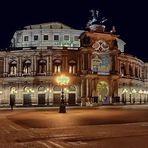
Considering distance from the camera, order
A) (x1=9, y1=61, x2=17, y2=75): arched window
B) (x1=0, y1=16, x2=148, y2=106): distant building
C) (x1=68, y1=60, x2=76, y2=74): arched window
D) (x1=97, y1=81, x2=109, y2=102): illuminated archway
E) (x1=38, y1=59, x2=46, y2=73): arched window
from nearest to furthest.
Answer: (x1=0, y1=16, x2=148, y2=106): distant building
(x1=38, y1=59, x2=46, y2=73): arched window
(x1=68, y1=60, x2=76, y2=74): arched window
(x1=9, y1=61, x2=17, y2=75): arched window
(x1=97, y1=81, x2=109, y2=102): illuminated archway

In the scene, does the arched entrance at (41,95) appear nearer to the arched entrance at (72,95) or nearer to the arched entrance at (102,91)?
the arched entrance at (72,95)

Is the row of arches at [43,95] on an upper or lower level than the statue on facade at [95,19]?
lower

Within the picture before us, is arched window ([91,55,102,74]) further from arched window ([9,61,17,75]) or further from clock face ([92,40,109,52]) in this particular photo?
arched window ([9,61,17,75])

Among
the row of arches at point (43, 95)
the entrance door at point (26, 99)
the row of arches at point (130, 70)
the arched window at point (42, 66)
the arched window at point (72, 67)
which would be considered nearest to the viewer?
the row of arches at point (43, 95)

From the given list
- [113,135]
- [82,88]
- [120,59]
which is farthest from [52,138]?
[120,59]

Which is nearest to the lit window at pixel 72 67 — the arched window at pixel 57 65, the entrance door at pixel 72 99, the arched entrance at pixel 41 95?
the arched window at pixel 57 65

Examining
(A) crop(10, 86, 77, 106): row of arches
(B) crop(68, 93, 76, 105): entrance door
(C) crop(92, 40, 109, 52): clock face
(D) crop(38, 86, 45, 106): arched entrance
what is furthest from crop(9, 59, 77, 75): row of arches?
(C) crop(92, 40, 109, 52): clock face

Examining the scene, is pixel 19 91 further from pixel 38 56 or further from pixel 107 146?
pixel 107 146


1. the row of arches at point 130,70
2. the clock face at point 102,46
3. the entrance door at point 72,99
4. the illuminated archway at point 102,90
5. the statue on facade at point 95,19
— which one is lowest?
the entrance door at point 72,99

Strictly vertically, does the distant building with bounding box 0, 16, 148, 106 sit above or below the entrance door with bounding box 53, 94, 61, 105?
above

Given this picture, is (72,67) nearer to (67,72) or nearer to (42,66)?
(67,72)

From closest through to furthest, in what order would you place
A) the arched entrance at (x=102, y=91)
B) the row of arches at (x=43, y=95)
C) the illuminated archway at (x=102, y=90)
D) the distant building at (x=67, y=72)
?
the row of arches at (x=43, y=95)
the distant building at (x=67, y=72)
the arched entrance at (x=102, y=91)
the illuminated archway at (x=102, y=90)

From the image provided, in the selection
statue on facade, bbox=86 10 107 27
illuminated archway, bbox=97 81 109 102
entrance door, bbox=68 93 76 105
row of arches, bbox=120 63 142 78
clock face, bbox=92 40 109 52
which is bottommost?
entrance door, bbox=68 93 76 105

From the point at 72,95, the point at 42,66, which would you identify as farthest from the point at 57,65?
the point at 72,95
